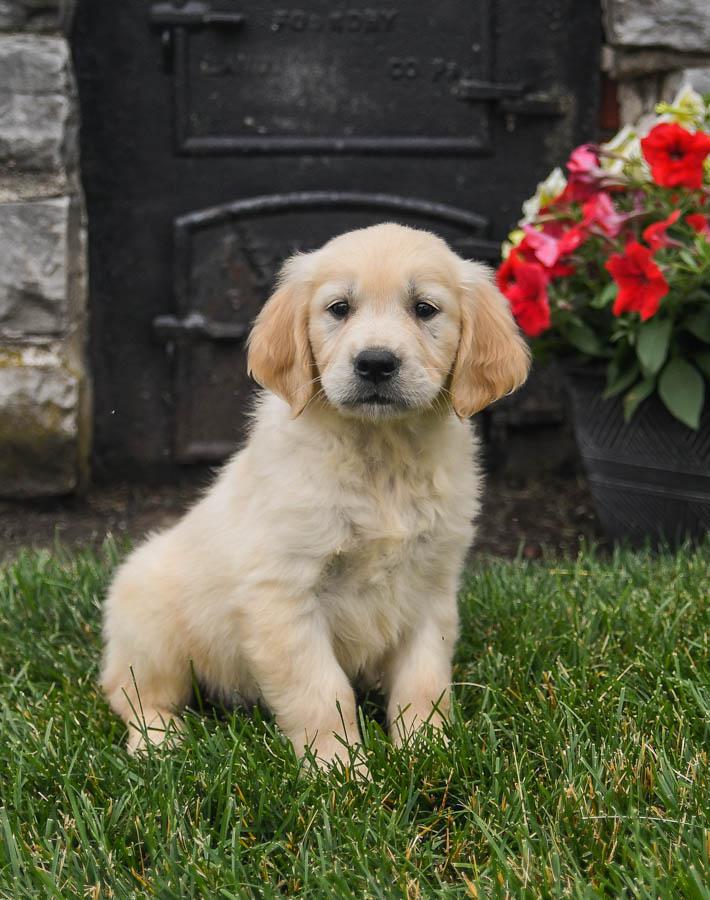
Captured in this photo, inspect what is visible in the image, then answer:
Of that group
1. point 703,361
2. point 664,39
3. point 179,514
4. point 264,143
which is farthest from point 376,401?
point 664,39

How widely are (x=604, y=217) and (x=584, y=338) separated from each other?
0.38m

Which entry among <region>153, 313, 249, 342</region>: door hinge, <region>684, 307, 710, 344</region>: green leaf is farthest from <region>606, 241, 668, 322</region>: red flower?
<region>153, 313, 249, 342</region>: door hinge

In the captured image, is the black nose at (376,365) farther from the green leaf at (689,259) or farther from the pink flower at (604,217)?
the pink flower at (604,217)

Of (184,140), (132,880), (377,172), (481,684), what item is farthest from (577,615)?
(184,140)

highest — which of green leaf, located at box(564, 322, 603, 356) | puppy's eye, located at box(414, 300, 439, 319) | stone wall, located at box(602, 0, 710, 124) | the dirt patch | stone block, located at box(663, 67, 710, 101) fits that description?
stone wall, located at box(602, 0, 710, 124)

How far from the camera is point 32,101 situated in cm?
363

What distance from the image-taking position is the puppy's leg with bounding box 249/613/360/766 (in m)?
2.06

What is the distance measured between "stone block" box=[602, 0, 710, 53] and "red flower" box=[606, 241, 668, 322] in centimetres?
107

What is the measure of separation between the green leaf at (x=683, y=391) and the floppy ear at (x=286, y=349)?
146 centimetres

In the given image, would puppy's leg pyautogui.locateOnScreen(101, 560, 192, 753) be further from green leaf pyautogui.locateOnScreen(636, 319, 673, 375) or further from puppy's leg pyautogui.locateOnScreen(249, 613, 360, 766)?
green leaf pyautogui.locateOnScreen(636, 319, 673, 375)

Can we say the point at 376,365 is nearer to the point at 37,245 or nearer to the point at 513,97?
the point at 37,245

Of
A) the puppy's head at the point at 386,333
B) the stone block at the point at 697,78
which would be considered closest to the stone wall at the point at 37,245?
the puppy's head at the point at 386,333

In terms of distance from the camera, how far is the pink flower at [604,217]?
336 cm

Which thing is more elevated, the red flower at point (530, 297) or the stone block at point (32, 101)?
the stone block at point (32, 101)
